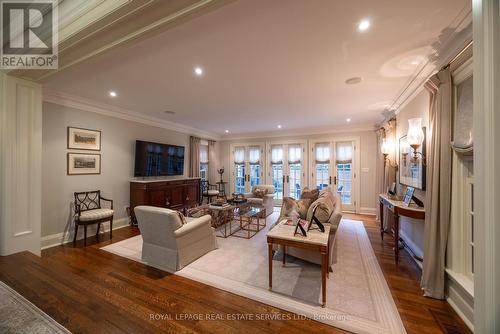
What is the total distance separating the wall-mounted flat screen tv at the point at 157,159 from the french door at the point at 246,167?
7.71 feet

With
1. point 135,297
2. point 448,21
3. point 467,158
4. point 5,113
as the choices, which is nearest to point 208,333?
point 135,297

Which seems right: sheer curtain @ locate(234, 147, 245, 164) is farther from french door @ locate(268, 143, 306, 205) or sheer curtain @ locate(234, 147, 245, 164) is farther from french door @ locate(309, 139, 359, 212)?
french door @ locate(309, 139, 359, 212)

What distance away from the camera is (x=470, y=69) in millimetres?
1825

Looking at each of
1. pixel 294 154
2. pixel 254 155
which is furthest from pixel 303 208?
pixel 254 155

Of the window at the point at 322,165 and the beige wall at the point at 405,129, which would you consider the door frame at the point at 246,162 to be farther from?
the beige wall at the point at 405,129

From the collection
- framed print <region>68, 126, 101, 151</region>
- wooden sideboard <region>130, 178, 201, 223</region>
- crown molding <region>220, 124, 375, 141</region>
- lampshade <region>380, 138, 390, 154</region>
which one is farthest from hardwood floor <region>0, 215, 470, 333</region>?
crown molding <region>220, 124, 375, 141</region>

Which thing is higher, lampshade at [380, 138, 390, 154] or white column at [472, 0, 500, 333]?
lampshade at [380, 138, 390, 154]

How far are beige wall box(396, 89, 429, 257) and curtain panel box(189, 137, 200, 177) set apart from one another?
567 cm

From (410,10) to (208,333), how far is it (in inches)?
128

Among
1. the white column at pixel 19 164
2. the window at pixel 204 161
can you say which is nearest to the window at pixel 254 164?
the window at pixel 204 161

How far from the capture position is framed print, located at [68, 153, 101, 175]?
12.2ft

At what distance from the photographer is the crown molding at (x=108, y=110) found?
11.4 ft

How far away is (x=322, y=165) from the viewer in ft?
21.5

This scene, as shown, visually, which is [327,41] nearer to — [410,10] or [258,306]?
[410,10]
